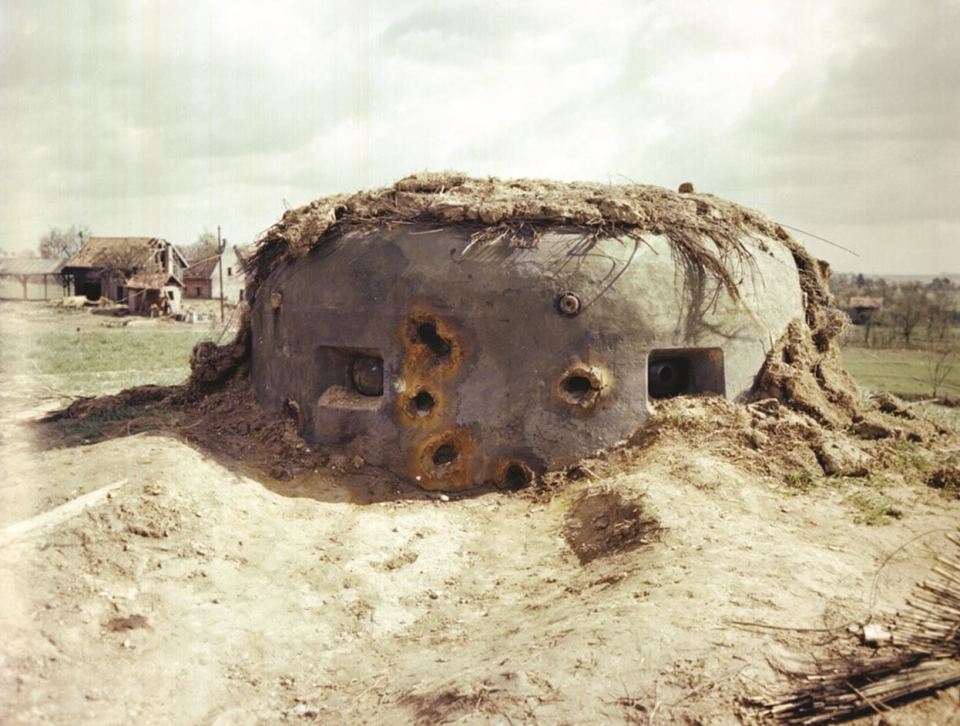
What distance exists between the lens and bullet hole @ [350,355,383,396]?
31.6ft

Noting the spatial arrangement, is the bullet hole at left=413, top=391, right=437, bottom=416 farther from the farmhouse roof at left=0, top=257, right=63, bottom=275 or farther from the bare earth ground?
the farmhouse roof at left=0, top=257, right=63, bottom=275

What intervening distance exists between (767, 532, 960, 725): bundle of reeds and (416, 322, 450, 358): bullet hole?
18.2ft

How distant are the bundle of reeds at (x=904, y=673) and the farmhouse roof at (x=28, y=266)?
63495 mm

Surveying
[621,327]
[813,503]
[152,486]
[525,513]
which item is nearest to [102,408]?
[152,486]

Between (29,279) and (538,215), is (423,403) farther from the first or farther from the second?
(29,279)

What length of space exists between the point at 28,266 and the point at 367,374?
196 feet

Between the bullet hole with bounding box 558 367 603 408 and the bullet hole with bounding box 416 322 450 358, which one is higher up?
the bullet hole with bounding box 416 322 450 358

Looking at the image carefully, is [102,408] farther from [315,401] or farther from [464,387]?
[464,387]

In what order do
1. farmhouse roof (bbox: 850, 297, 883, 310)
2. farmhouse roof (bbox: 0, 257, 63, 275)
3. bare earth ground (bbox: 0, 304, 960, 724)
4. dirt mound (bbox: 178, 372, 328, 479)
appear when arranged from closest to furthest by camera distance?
bare earth ground (bbox: 0, 304, 960, 724) < dirt mound (bbox: 178, 372, 328, 479) < farmhouse roof (bbox: 850, 297, 883, 310) < farmhouse roof (bbox: 0, 257, 63, 275)

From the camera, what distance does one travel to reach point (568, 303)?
8.51 metres

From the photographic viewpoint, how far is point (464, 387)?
879 centimetres

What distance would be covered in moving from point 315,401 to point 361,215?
2.34 metres

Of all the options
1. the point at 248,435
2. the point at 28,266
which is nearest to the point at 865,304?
the point at 248,435

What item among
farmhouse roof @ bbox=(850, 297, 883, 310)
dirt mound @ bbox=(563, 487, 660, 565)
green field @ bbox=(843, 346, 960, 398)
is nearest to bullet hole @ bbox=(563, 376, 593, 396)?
dirt mound @ bbox=(563, 487, 660, 565)
